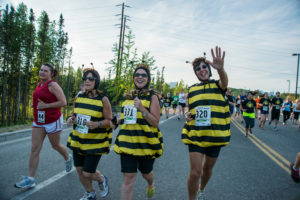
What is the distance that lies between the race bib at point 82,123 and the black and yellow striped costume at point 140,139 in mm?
520

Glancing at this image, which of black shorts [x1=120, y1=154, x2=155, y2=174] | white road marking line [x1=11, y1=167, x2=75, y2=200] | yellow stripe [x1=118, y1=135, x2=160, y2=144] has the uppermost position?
yellow stripe [x1=118, y1=135, x2=160, y2=144]

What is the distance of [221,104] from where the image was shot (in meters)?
2.55

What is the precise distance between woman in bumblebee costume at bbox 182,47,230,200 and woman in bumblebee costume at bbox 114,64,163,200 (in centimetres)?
48

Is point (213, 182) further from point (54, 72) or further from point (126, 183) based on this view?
point (54, 72)

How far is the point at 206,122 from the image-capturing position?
98.0 inches

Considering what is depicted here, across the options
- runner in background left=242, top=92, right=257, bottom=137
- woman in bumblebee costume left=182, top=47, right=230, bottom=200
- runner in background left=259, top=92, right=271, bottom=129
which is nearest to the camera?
woman in bumblebee costume left=182, top=47, right=230, bottom=200

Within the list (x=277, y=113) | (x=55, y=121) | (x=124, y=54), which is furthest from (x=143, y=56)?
(x=55, y=121)

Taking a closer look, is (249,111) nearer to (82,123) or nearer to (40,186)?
(82,123)

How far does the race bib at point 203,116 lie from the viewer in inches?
98.2

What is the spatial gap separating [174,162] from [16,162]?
3.55 metres

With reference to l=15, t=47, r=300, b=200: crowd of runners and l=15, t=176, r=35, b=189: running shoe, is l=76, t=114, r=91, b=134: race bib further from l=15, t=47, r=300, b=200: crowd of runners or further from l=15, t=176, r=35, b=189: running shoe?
l=15, t=176, r=35, b=189: running shoe

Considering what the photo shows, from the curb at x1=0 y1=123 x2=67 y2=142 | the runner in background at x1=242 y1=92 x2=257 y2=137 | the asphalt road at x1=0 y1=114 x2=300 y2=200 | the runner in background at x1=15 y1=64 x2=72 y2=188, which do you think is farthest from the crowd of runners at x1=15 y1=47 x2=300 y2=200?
the runner in background at x1=242 y1=92 x2=257 y2=137

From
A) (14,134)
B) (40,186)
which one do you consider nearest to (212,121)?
(40,186)

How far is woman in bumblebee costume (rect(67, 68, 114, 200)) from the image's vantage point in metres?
2.53
